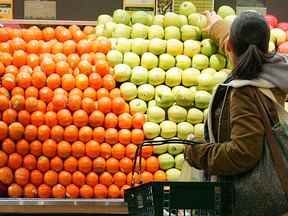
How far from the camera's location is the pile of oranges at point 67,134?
3768mm

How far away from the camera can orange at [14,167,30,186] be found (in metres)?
3.75

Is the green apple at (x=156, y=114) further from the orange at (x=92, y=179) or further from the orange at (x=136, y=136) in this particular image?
the orange at (x=92, y=179)

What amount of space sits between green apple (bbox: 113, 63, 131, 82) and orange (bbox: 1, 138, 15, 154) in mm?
810

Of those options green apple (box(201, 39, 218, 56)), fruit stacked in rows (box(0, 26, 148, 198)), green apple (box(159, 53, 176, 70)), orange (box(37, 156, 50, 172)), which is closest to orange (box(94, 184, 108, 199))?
fruit stacked in rows (box(0, 26, 148, 198))

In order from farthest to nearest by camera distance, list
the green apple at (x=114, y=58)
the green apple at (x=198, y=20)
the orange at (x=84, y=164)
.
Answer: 1. the green apple at (x=198, y=20)
2. the green apple at (x=114, y=58)
3. the orange at (x=84, y=164)

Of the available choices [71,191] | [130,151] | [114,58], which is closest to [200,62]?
[114,58]

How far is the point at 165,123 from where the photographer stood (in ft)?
12.7

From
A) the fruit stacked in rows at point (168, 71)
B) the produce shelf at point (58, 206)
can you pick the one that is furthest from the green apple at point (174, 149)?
the produce shelf at point (58, 206)

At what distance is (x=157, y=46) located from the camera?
4.07 meters

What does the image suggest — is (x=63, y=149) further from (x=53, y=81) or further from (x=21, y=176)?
(x=53, y=81)

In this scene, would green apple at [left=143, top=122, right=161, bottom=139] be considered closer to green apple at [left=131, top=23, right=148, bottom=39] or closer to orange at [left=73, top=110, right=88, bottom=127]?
orange at [left=73, top=110, right=88, bottom=127]

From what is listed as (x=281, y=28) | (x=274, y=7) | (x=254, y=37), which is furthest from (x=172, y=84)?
(x=274, y=7)

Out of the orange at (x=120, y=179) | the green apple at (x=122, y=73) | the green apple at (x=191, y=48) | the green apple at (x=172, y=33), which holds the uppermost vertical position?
the green apple at (x=172, y=33)

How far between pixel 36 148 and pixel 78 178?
329 mm
